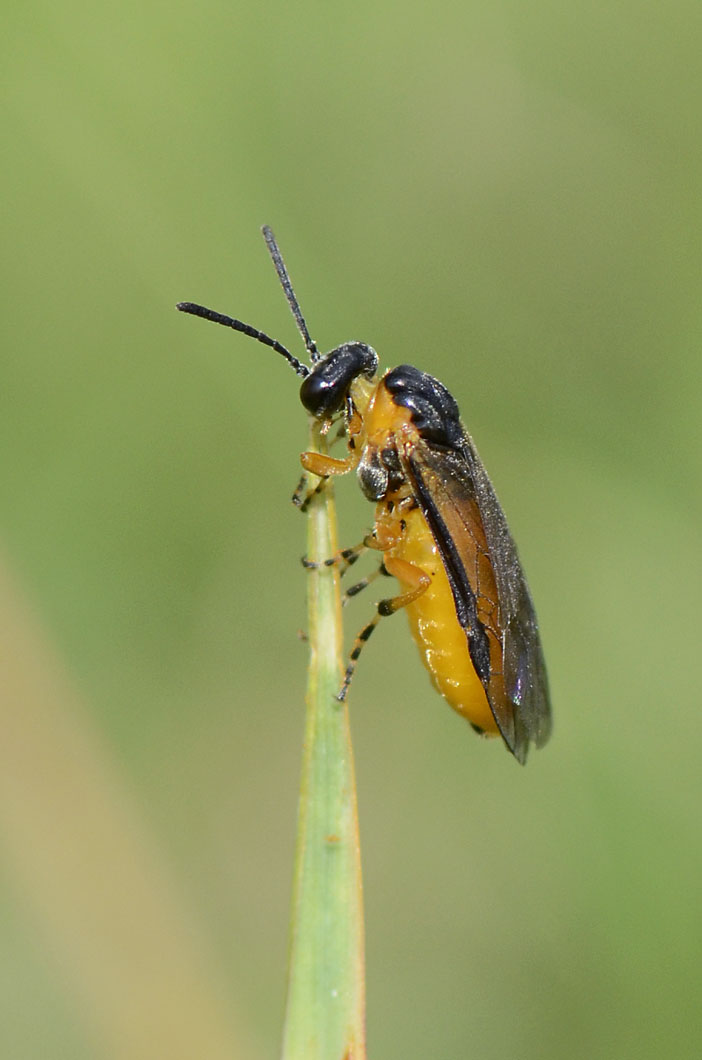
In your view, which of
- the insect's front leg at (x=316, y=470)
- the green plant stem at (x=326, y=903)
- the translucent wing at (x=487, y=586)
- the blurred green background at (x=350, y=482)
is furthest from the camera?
the blurred green background at (x=350, y=482)

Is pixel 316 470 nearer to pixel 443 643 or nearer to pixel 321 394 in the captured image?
pixel 321 394

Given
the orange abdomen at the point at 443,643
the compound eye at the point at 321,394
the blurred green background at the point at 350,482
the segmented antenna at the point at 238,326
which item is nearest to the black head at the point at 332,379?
the compound eye at the point at 321,394

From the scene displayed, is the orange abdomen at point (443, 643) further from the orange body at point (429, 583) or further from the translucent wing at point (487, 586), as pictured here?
the translucent wing at point (487, 586)

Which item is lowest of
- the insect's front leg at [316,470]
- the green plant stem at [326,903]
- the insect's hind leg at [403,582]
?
the green plant stem at [326,903]

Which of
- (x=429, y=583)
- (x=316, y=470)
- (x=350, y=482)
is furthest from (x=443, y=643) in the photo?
(x=350, y=482)

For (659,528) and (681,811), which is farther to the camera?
(659,528)

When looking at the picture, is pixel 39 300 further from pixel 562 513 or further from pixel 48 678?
pixel 562 513

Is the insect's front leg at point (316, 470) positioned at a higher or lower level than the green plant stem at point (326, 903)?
higher

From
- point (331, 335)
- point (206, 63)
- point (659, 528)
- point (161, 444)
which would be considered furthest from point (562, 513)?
point (206, 63)
